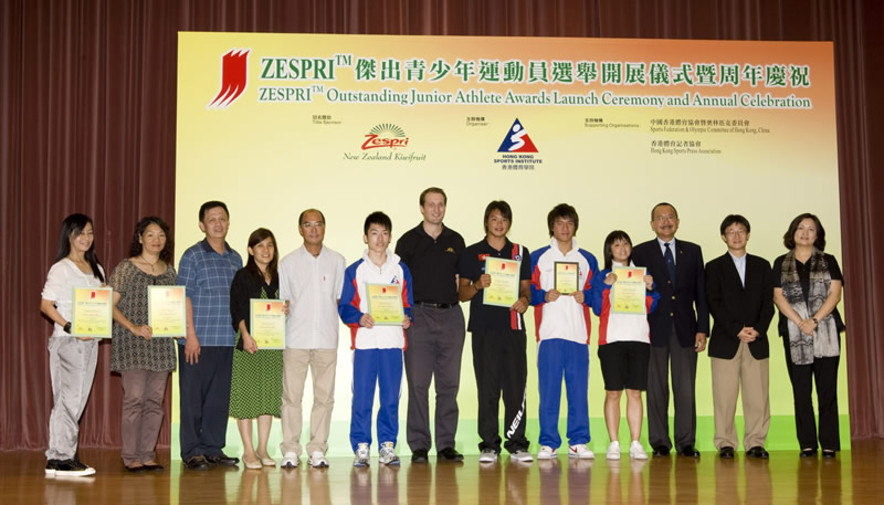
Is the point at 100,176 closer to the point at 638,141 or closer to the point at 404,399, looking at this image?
the point at 404,399

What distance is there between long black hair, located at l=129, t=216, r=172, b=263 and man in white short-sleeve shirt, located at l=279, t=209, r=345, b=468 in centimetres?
73

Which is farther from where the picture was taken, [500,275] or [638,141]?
[638,141]

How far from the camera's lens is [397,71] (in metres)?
6.55

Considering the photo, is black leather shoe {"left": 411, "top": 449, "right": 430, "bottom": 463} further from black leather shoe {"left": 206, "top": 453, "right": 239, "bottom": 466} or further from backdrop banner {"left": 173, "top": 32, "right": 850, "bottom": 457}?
black leather shoe {"left": 206, "top": 453, "right": 239, "bottom": 466}

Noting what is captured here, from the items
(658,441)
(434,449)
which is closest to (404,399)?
(434,449)

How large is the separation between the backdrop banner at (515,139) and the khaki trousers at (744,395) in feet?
0.96

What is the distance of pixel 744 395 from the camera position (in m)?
6.21

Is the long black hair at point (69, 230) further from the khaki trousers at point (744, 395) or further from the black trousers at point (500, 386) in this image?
the khaki trousers at point (744, 395)

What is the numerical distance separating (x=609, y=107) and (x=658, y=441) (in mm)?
2505

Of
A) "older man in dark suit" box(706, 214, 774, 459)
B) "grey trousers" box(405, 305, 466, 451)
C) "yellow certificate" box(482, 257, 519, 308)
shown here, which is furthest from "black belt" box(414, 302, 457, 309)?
"older man in dark suit" box(706, 214, 774, 459)

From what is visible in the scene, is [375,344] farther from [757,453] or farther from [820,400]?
[820,400]

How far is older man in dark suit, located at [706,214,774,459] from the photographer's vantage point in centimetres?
605

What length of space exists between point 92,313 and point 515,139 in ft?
10.6

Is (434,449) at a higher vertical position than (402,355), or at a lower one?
lower
